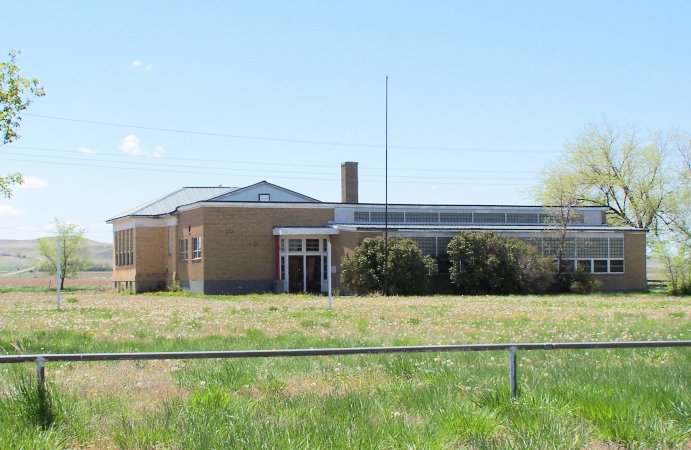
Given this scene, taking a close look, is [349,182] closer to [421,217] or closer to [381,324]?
[421,217]

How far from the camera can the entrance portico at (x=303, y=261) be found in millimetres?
46750

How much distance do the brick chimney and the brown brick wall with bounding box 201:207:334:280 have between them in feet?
20.5

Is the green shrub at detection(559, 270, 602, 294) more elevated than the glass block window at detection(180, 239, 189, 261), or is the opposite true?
the glass block window at detection(180, 239, 189, 261)

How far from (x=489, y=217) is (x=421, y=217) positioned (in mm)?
4462

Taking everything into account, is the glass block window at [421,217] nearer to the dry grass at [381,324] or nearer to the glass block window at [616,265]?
the glass block window at [616,265]

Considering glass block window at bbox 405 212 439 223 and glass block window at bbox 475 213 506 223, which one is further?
glass block window at bbox 475 213 506 223

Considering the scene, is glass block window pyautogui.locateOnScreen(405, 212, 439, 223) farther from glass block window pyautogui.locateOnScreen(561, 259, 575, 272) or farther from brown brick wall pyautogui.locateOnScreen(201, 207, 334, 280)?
glass block window pyautogui.locateOnScreen(561, 259, 575, 272)

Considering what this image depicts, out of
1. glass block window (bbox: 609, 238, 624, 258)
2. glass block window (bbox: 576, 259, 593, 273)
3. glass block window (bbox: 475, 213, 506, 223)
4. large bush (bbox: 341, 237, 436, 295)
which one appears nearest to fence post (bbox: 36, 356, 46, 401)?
large bush (bbox: 341, 237, 436, 295)

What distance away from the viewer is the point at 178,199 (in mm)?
58562

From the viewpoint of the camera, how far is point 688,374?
9539 mm

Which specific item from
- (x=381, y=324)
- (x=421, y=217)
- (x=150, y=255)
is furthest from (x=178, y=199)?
(x=381, y=324)

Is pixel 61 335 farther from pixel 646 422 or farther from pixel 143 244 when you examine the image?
pixel 143 244

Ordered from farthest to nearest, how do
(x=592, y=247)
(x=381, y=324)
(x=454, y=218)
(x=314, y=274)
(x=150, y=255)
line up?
(x=150, y=255), (x=454, y=218), (x=592, y=247), (x=314, y=274), (x=381, y=324)

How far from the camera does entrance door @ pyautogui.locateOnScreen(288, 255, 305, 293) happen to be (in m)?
47.3
